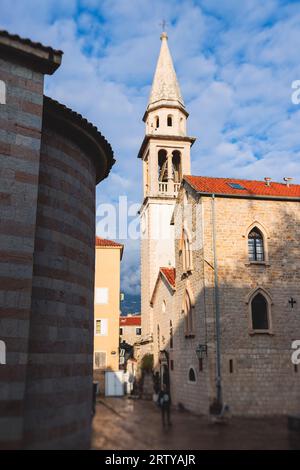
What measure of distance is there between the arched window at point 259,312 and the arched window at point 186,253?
3.51m

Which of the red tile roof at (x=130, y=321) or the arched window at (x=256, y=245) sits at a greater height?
the arched window at (x=256, y=245)

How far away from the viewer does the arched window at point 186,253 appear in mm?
21288

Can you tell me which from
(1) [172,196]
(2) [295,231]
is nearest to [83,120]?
(2) [295,231]

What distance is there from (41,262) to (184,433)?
308 inches

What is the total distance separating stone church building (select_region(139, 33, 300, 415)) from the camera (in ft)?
58.9

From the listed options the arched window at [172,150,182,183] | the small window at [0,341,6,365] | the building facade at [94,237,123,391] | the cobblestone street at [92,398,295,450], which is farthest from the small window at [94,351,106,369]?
the small window at [0,341,6,365]

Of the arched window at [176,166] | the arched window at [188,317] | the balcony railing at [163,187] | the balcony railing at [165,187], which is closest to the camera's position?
the arched window at [188,317]

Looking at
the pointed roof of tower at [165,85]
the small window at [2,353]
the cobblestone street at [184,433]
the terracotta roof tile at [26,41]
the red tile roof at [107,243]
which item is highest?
the pointed roof of tower at [165,85]

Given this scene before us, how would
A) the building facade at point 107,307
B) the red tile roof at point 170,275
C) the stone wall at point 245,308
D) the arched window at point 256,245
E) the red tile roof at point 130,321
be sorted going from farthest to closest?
the red tile roof at point 130,321 < the building facade at point 107,307 < the red tile roof at point 170,275 < the arched window at point 256,245 < the stone wall at point 245,308

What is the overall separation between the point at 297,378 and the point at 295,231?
6.61 meters

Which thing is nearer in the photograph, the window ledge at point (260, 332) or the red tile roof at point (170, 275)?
the window ledge at point (260, 332)

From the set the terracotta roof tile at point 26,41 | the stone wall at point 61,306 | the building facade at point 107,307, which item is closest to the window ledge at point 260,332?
the stone wall at point 61,306

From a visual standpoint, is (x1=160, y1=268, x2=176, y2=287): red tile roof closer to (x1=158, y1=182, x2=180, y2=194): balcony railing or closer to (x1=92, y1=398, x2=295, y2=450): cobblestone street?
(x1=92, y1=398, x2=295, y2=450): cobblestone street

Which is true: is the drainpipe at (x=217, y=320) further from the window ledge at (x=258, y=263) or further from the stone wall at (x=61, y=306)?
the stone wall at (x=61, y=306)
